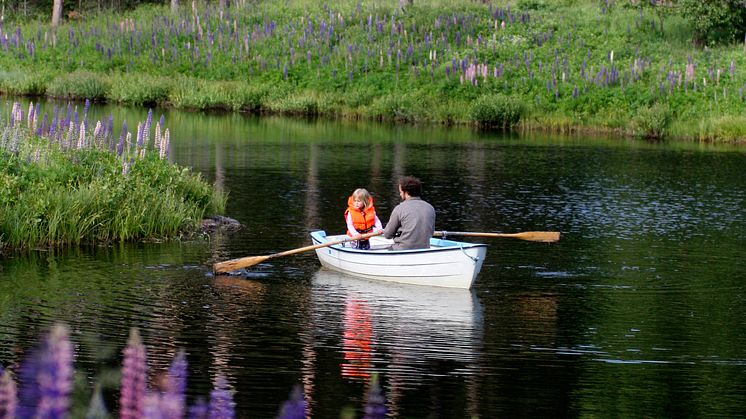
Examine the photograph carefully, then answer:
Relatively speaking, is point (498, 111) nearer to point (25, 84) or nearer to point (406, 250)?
point (25, 84)

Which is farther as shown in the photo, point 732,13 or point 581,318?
point 732,13

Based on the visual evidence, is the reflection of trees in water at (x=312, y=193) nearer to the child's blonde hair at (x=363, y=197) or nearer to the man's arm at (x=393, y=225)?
the child's blonde hair at (x=363, y=197)

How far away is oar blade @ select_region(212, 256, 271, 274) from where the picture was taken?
15070mm

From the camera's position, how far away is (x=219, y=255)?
54.6 ft

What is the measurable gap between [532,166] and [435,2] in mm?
24167

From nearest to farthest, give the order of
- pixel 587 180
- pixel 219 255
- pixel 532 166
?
pixel 219 255 → pixel 587 180 → pixel 532 166

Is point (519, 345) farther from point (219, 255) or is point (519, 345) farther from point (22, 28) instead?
point (22, 28)

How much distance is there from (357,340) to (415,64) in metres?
33.6

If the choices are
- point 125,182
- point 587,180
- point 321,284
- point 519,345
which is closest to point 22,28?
point 587,180

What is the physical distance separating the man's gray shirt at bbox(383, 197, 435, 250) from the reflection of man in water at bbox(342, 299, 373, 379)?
1.41 m

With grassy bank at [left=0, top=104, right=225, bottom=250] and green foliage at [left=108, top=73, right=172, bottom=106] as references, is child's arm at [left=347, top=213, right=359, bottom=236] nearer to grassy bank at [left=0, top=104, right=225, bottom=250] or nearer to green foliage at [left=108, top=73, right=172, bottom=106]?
grassy bank at [left=0, top=104, right=225, bottom=250]

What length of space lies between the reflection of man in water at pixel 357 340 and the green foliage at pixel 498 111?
25877 millimetres

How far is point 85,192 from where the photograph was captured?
1684 cm

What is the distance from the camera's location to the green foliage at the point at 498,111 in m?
39.2
